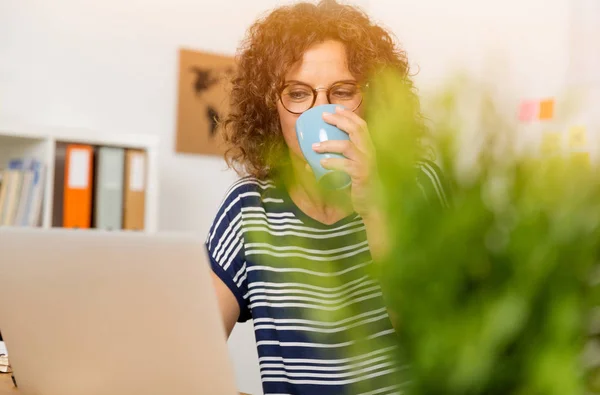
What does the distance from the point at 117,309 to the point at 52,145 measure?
82.5 inches

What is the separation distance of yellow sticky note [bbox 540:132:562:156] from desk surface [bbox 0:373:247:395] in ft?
2.69

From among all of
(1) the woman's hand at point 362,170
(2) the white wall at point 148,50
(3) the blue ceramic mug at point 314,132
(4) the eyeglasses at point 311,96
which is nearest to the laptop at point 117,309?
(1) the woman's hand at point 362,170

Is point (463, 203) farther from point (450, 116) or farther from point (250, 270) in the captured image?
point (250, 270)

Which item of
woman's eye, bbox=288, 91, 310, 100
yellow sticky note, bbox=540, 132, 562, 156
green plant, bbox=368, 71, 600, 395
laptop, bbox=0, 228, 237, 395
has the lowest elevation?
laptop, bbox=0, 228, 237, 395

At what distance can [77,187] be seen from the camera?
8.40 ft

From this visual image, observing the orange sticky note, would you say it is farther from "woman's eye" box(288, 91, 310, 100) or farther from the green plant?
"woman's eye" box(288, 91, 310, 100)

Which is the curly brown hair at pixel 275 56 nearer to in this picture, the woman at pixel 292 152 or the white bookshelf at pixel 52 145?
the woman at pixel 292 152

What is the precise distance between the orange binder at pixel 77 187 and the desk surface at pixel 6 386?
1.54m

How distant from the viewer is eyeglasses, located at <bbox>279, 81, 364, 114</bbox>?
1048mm

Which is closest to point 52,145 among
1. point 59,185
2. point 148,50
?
point 59,185

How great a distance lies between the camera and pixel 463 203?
235mm

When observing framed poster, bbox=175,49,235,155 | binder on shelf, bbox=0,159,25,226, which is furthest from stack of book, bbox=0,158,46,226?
framed poster, bbox=175,49,235,155

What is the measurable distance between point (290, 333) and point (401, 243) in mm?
1005

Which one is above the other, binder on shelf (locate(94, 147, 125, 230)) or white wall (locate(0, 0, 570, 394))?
white wall (locate(0, 0, 570, 394))
